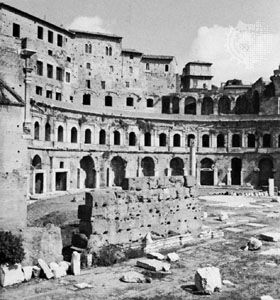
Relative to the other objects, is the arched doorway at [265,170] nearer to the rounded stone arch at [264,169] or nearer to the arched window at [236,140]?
the rounded stone arch at [264,169]

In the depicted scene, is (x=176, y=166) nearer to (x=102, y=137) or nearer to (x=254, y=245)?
(x=102, y=137)

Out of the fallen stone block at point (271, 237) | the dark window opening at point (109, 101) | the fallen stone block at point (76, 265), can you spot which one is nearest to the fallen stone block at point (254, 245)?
the fallen stone block at point (271, 237)

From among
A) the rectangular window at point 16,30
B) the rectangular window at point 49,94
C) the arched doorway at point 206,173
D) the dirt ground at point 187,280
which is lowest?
the dirt ground at point 187,280

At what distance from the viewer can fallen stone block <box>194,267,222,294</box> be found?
11.2m


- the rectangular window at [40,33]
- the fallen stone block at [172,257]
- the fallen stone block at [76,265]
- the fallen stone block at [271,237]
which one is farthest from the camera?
the rectangular window at [40,33]

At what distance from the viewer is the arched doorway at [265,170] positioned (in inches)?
1737

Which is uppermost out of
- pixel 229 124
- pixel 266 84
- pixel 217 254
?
pixel 266 84

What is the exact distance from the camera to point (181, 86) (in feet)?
174

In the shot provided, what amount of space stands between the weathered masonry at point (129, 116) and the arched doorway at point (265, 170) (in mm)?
104

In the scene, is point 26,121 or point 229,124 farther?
point 229,124

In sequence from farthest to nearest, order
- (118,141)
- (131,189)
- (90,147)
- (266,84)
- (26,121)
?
(266,84), (118,141), (90,147), (26,121), (131,189)

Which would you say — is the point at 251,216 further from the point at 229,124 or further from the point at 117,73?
the point at 117,73

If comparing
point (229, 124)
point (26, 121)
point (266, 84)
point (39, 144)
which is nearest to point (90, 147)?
point (39, 144)

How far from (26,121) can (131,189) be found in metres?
15.0
